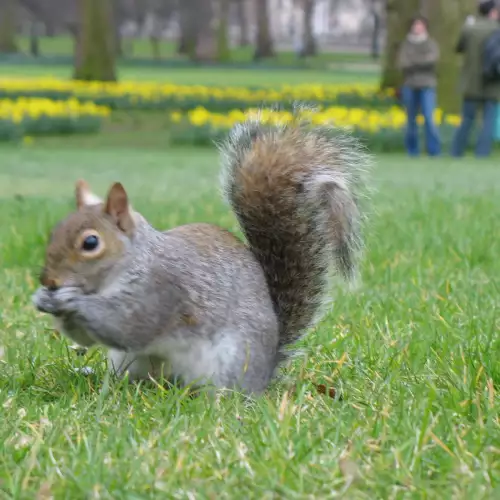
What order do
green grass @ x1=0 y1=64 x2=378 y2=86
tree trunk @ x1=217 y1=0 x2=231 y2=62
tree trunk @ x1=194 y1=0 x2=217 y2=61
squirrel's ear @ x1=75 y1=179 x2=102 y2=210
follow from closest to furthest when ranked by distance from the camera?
1. squirrel's ear @ x1=75 y1=179 x2=102 y2=210
2. green grass @ x1=0 y1=64 x2=378 y2=86
3. tree trunk @ x1=217 y1=0 x2=231 y2=62
4. tree trunk @ x1=194 y1=0 x2=217 y2=61

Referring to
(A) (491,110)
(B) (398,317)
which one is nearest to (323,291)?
(B) (398,317)

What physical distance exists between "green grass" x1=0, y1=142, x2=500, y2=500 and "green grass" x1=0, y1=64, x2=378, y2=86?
2219 cm

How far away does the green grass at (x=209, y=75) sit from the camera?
87.4ft

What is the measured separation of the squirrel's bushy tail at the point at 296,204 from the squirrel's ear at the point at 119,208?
333mm

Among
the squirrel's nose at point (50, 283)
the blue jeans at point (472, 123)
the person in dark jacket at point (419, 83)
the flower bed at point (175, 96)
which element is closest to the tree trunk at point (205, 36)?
the flower bed at point (175, 96)

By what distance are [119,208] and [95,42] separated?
1570 centimetres

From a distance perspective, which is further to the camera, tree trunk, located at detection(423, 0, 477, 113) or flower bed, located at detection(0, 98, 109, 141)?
tree trunk, located at detection(423, 0, 477, 113)

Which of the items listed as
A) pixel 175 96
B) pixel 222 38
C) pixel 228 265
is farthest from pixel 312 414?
pixel 222 38

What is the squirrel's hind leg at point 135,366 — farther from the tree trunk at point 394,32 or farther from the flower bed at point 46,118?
the tree trunk at point 394,32

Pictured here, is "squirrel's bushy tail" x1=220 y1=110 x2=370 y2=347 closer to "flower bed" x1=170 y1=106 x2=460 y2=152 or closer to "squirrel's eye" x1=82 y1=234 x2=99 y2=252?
"squirrel's eye" x1=82 y1=234 x2=99 y2=252

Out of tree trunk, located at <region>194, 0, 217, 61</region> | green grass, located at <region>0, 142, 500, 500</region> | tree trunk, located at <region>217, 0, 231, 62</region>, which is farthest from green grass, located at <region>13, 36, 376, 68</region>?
green grass, located at <region>0, 142, 500, 500</region>

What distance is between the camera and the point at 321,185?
2.35m

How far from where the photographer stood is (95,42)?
1741 cm

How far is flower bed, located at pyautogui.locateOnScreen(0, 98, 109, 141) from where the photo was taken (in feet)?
40.9
